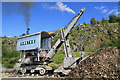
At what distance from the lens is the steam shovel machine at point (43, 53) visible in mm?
8422

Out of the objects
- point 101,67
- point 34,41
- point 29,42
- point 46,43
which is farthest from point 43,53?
point 101,67

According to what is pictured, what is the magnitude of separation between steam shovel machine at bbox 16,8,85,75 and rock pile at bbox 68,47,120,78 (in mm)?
1000

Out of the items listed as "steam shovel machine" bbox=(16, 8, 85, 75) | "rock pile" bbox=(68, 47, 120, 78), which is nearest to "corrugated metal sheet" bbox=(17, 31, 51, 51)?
"steam shovel machine" bbox=(16, 8, 85, 75)

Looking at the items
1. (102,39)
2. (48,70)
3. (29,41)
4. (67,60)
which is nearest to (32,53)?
(29,41)

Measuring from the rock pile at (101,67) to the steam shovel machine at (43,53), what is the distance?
1.00 metres

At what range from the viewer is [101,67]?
7000mm

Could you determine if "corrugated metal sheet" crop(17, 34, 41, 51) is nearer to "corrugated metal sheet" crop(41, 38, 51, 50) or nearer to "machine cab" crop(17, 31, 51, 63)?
"machine cab" crop(17, 31, 51, 63)

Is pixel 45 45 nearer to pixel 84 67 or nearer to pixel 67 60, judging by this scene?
pixel 67 60

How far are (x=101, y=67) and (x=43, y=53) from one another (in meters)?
5.29

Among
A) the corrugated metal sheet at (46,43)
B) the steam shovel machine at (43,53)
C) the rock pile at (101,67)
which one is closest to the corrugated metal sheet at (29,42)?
the steam shovel machine at (43,53)

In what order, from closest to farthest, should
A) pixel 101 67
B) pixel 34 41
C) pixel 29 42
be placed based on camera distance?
pixel 101 67 → pixel 34 41 → pixel 29 42

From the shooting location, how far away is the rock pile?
6411mm

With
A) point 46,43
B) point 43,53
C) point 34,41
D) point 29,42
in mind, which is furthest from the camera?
point 46,43

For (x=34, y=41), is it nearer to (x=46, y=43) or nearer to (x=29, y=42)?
(x=29, y=42)
